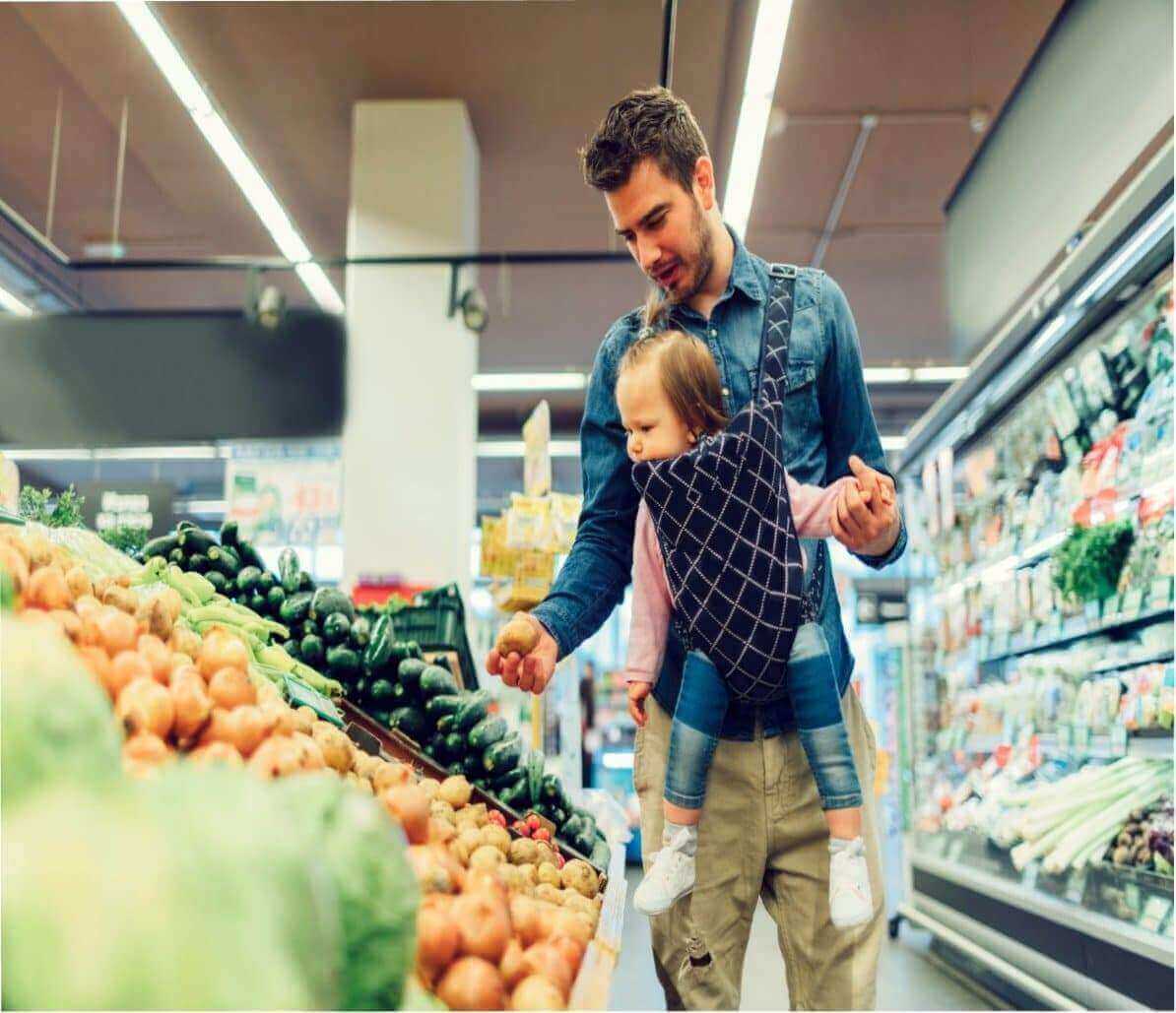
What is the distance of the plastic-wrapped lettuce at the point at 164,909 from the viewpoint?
653 millimetres

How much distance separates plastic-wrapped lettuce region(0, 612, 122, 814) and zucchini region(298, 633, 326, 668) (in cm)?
137

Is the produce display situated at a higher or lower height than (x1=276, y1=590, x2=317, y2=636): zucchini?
lower

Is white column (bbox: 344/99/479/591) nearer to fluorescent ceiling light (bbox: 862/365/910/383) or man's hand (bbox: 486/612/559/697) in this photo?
man's hand (bbox: 486/612/559/697)

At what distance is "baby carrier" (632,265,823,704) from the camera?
1437 mm

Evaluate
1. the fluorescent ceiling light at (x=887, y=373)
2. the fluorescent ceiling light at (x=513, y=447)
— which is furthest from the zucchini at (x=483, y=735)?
the fluorescent ceiling light at (x=513, y=447)

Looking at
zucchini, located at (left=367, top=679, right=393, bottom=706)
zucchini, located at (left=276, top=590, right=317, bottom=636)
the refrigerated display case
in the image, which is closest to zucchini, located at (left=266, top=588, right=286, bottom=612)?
zucchini, located at (left=276, top=590, right=317, bottom=636)

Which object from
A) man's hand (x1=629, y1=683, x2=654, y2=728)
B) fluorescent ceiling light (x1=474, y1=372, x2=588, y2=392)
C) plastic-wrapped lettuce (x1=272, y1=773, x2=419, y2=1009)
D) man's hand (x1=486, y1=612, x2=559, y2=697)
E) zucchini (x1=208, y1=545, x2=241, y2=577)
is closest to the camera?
plastic-wrapped lettuce (x1=272, y1=773, x2=419, y2=1009)

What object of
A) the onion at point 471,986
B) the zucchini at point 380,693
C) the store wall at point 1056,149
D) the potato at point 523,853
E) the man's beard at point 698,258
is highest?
the store wall at point 1056,149

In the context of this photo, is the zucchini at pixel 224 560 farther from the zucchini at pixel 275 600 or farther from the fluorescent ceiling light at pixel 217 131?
the fluorescent ceiling light at pixel 217 131

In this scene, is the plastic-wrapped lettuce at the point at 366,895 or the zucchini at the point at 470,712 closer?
the plastic-wrapped lettuce at the point at 366,895

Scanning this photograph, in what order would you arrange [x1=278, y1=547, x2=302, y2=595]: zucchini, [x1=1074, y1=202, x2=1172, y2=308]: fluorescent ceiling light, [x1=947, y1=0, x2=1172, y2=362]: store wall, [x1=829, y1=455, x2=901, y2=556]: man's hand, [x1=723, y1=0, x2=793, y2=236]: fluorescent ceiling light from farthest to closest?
1. [x1=723, y1=0, x2=793, y2=236]: fluorescent ceiling light
2. [x1=947, y1=0, x2=1172, y2=362]: store wall
3. [x1=1074, y1=202, x2=1172, y2=308]: fluorescent ceiling light
4. [x1=278, y1=547, x2=302, y2=595]: zucchini
5. [x1=829, y1=455, x2=901, y2=556]: man's hand

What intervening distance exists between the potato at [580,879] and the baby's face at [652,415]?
0.70 metres

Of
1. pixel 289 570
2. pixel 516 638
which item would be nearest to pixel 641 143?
pixel 516 638

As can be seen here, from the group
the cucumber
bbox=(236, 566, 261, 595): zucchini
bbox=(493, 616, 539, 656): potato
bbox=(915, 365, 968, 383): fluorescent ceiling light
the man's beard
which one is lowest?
bbox=(493, 616, 539, 656): potato
